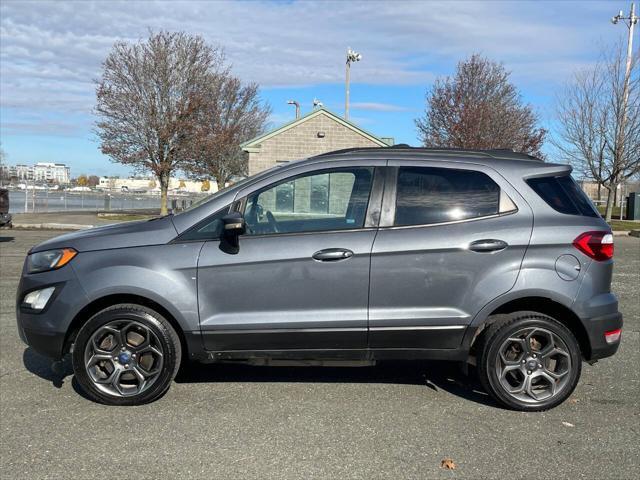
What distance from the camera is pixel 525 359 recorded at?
4137mm

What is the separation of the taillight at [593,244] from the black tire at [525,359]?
527 mm

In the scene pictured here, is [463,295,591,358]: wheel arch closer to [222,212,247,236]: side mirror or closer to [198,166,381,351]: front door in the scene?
[198,166,381,351]: front door

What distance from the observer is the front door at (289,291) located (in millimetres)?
4031

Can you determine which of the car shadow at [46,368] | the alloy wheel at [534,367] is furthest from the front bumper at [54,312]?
the alloy wheel at [534,367]

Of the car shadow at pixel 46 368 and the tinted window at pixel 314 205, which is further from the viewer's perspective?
the car shadow at pixel 46 368

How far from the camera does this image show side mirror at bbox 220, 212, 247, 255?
155 inches

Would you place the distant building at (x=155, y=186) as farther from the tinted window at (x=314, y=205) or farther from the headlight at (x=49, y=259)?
the tinted window at (x=314, y=205)

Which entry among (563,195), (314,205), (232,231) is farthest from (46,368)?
(563,195)

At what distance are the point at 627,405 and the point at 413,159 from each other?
237 centimetres

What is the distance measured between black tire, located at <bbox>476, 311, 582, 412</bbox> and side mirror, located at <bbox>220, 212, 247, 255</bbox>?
1.87 m

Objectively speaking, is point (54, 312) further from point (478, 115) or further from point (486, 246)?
point (478, 115)

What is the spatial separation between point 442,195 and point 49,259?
2846mm

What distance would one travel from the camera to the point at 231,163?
35.4m

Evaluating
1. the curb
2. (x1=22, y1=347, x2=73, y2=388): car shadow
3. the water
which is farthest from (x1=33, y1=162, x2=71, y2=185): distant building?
(x1=22, y1=347, x2=73, y2=388): car shadow
